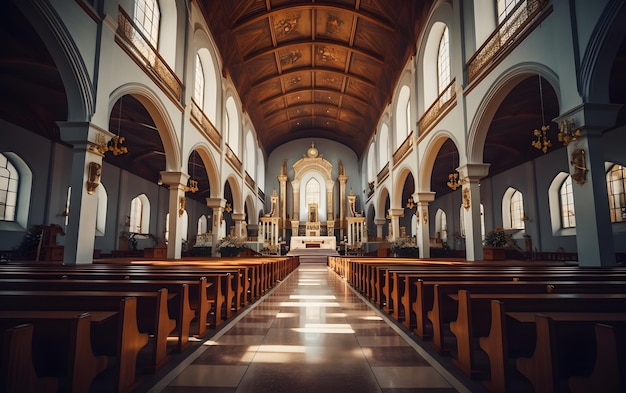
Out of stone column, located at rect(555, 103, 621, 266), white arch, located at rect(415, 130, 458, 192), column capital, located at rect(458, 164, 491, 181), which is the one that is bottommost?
stone column, located at rect(555, 103, 621, 266)

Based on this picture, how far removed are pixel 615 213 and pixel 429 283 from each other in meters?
10.6

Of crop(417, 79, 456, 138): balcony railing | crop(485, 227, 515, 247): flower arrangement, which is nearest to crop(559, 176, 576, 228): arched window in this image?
crop(485, 227, 515, 247): flower arrangement

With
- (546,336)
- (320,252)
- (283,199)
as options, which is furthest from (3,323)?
(283,199)

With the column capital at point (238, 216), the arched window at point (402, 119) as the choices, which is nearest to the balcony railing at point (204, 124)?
the column capital at point (238, 216)

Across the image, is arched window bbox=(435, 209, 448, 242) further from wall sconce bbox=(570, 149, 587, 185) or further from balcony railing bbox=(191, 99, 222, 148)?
wall sconce bbox=(570, 149, 587, 185)

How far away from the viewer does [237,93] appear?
17.8 meters

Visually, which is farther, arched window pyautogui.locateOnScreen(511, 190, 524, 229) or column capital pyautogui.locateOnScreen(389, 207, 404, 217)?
column capital pyautogui.locateOnScreen(389, 207, 404, 217)

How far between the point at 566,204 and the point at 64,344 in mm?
15509

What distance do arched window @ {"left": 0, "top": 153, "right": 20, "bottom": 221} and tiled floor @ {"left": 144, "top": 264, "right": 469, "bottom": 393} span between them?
1004 centimetres

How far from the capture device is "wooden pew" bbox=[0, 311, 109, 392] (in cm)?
173

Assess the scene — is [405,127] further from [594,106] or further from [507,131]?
[594,106]

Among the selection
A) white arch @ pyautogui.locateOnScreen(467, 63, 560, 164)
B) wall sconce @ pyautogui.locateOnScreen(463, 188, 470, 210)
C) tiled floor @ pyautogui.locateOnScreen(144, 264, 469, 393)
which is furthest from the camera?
wall sconce @ pyautogui.locateOnScreen(463, 188, 470, 210)

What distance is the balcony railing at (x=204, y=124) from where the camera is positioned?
12.0 m

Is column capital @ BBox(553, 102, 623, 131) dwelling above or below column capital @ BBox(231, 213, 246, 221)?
above
